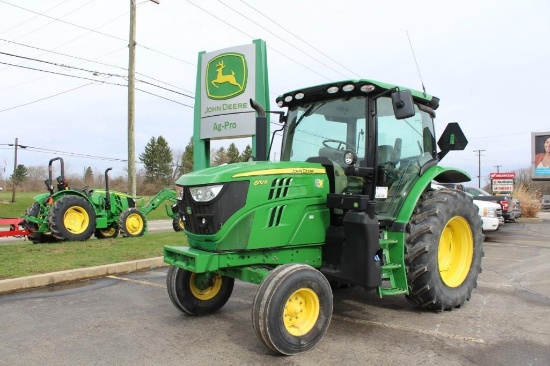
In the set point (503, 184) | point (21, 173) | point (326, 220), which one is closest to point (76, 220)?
point (326, 220)

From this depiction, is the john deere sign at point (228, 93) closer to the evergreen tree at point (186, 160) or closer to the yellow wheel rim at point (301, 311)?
the yellow wheel rim at point (301, 311)

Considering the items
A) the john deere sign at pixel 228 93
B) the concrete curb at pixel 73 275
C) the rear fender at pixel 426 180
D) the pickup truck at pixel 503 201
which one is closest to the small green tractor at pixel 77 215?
the john deere sign at pixel 228 93

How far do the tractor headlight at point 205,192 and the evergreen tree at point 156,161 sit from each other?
71.5 metres

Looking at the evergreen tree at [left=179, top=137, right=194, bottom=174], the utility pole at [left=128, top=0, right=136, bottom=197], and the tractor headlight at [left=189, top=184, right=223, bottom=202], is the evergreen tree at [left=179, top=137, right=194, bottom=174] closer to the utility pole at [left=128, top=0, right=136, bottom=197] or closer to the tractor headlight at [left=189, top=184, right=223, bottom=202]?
the utility pole at [left=128, top=0, right=136, bottom=197]

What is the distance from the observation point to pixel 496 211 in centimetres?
1374

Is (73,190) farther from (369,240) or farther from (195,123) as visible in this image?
(369,240)

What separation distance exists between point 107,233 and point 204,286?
8601 millimetres

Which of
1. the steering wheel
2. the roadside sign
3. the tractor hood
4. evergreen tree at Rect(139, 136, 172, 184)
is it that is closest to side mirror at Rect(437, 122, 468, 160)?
the steering wheel

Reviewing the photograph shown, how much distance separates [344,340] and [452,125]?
3360mm

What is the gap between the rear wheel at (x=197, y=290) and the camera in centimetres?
502

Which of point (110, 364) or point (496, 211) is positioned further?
point (496, 211)

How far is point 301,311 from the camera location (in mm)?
4117

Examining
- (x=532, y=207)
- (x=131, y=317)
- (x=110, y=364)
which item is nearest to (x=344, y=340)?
(x=110, y=364)

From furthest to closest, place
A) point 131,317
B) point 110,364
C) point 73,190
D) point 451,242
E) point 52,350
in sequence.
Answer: point 73,190 < point 451,242 < point 131,317 < point 52,350 < point 110,364
